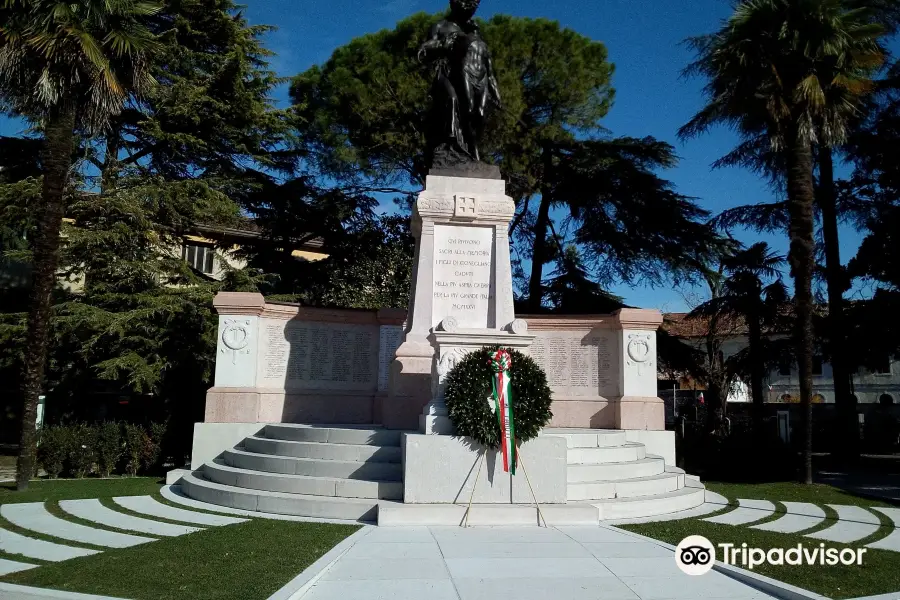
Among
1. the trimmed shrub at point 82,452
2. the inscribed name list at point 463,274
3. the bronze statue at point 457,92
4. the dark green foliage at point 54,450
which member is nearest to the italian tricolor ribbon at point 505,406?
the inscribed name list at point 463,274

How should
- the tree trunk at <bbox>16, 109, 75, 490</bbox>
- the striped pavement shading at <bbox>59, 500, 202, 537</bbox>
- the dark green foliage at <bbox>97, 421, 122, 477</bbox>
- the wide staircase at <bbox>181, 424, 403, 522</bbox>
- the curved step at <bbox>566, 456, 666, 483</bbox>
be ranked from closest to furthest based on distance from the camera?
1. the striped pavement shading at <bbox>59, 500, 202, 537</bbox>
2. the wide staircase at <bbox>181, 424, 403, 522</bbox>
3. the curved step at <bbox>566, 456, 666, 483</bbox>
4. the tree trunk at <bbox>16, 109, 75, 490</bbox>
5. the dark green foliage at <bbox>97, 421, 122, 477</bbox>

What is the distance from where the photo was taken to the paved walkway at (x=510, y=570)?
5371 millimetres

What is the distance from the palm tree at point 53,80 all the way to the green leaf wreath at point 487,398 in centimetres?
773

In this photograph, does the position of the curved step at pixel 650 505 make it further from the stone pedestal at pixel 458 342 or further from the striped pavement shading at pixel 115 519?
the striped pavement shading at pixel 115 519

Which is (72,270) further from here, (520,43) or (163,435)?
(520,43)

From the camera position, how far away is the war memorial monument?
8.47 meters

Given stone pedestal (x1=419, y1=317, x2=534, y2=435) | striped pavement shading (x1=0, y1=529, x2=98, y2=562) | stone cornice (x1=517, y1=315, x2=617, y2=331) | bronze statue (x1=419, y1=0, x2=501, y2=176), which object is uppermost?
bronze statue (x1=419, y1=0, x2=501, y2=176)

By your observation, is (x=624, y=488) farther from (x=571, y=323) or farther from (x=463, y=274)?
(x=571, y=323)

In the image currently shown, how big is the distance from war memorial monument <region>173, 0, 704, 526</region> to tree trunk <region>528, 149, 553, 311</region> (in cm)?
949

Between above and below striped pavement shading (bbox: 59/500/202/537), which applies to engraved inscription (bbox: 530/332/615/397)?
above

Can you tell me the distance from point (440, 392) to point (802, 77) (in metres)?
11.0

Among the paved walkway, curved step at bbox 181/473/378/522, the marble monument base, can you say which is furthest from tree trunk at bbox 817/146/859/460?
curved step at bbox 181/473/378/522

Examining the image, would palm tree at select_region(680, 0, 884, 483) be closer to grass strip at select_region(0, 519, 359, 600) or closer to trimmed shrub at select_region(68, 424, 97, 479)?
grass strip at select_region(0, 519, 359, 600)

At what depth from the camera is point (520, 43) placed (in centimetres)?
2319
